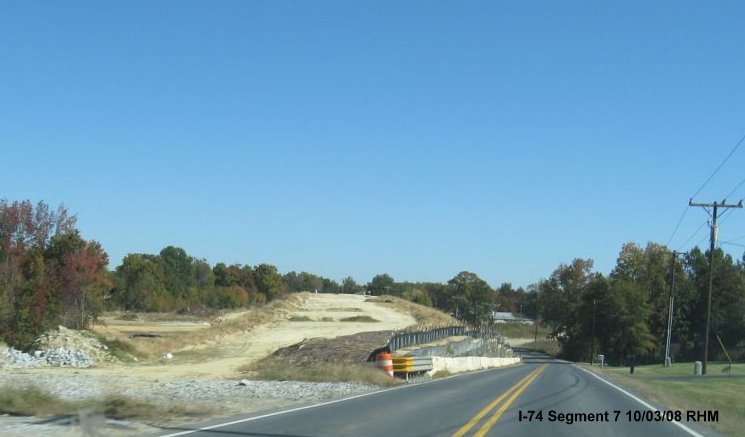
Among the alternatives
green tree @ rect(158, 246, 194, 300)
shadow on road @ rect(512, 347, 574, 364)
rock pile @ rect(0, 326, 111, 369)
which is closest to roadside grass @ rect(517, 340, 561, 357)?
shadow on road @ rect(512, 347, 574, 364)

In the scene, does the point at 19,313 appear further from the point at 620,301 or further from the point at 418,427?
the point at 620,301

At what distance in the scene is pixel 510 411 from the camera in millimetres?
18516

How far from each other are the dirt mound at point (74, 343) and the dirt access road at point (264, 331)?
1832mm

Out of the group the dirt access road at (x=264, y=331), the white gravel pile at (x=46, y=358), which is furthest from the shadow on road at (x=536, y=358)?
the white gravel pile at (x=46, y=358)

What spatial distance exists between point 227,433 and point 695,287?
413 feet

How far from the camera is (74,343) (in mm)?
43031

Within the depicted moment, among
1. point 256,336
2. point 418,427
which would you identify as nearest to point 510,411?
point 418,427

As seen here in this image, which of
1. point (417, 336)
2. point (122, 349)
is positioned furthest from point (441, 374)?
point (122, 349)

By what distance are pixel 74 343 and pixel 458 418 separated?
32914 millimetres

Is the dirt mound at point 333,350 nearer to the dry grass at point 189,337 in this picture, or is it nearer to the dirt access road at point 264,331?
the dirt access road at point 264,331

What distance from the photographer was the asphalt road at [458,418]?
46.2ft

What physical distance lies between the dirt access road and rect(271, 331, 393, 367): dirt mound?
3.08 meters

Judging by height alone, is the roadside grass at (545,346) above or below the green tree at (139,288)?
below

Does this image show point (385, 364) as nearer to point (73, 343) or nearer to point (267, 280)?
point (73, 343)
